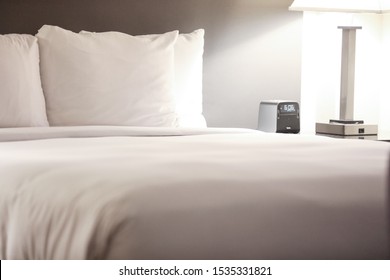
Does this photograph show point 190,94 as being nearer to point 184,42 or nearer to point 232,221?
point 184,42

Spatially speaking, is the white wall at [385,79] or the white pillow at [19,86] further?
the white wall at [385,79]

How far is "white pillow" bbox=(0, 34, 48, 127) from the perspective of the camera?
2957mm

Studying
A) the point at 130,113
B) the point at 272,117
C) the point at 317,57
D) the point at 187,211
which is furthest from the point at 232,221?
the point at 317,57

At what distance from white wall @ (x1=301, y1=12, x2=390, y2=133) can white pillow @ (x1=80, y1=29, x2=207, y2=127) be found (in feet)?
2.62

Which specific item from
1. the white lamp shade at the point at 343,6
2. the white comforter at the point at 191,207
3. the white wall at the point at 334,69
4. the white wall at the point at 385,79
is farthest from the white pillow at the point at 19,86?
the white wall at the point at 385,79

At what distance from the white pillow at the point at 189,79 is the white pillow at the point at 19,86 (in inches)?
14.6

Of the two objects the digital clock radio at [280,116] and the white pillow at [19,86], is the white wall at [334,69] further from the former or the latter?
the white pillow at [19,86]

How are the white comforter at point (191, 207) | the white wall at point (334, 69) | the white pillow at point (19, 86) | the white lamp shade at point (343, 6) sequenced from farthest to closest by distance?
the white wall at point (334, 69)
the white lamp shade at point (343, 6)
the white pillow at point (19, 86)
the white comforter at point (191, 207)

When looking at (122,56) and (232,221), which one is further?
(122,56)

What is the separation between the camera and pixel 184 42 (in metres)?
3.52

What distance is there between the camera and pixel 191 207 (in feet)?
5.06

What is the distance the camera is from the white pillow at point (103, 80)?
3.14 meters
